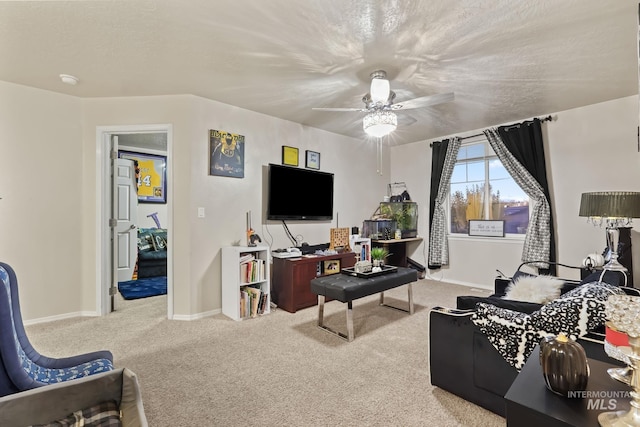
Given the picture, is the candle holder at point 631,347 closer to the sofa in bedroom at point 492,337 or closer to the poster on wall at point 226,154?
the sofa in bedroom at point 492,337

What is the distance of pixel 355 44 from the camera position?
231 centimetres

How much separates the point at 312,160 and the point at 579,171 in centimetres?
349

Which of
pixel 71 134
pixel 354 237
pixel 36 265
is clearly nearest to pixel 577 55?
pixel 354 237

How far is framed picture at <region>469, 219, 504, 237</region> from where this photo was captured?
446 centimetres

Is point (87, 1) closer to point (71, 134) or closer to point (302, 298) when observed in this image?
point (71, 134)

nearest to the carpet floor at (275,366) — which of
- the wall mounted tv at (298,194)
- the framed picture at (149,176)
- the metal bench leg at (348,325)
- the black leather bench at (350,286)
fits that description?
the metal bench leg at (348,325)

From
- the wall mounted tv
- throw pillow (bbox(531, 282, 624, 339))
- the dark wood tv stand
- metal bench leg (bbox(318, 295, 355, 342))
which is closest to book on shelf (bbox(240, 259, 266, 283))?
the dark wood tv stand

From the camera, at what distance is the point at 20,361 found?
1144mm

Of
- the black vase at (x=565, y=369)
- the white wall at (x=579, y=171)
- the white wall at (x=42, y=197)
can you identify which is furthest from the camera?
the white wall at (x=579, y=171)

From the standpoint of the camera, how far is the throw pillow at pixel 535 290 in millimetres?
1942

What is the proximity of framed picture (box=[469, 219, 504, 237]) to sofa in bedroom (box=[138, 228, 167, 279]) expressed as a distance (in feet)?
17.2

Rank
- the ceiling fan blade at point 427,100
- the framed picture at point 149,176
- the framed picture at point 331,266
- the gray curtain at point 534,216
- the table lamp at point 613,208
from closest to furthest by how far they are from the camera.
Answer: the table lamp at point 613,208 → the ceiling fan blade at point 427,100 → the gray curtain at point 534,216 → the framed picture at point 331,266 → the framed picture at point 149,176

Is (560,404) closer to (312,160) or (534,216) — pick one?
(534,216)

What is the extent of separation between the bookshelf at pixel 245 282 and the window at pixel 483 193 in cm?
335
